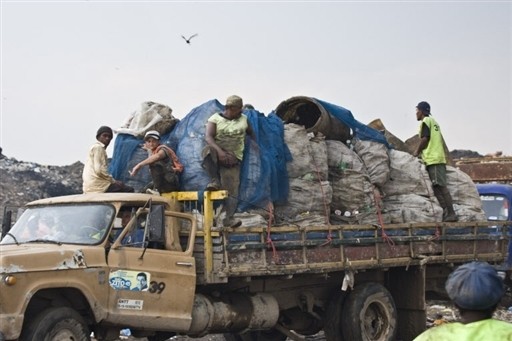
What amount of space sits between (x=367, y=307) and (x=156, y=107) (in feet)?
10.8

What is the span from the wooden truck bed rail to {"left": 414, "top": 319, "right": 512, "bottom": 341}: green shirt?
15.7 feet

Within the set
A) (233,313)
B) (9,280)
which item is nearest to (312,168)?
(233,313)

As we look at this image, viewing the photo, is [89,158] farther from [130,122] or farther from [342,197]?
[342,197]

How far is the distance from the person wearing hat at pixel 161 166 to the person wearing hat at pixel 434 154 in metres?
3.66

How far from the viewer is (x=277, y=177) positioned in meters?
8.55

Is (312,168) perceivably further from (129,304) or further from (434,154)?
(129,304)

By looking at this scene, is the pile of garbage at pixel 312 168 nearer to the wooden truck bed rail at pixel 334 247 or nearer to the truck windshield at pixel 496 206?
the wooden truck bed rail at pixel 334 247

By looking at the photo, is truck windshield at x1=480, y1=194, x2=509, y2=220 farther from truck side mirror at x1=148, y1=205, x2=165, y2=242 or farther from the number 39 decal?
truck side mirror at x1=148, y1=205, x2=165, y2=242

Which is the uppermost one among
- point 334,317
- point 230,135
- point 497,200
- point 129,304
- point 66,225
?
point 230,135

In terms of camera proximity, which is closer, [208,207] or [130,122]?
[208,207]

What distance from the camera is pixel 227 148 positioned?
8234 mm

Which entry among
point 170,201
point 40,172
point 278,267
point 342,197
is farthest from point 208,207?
point 40,172

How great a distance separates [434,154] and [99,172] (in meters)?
4.42

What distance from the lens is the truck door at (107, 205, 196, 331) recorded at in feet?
22.6
